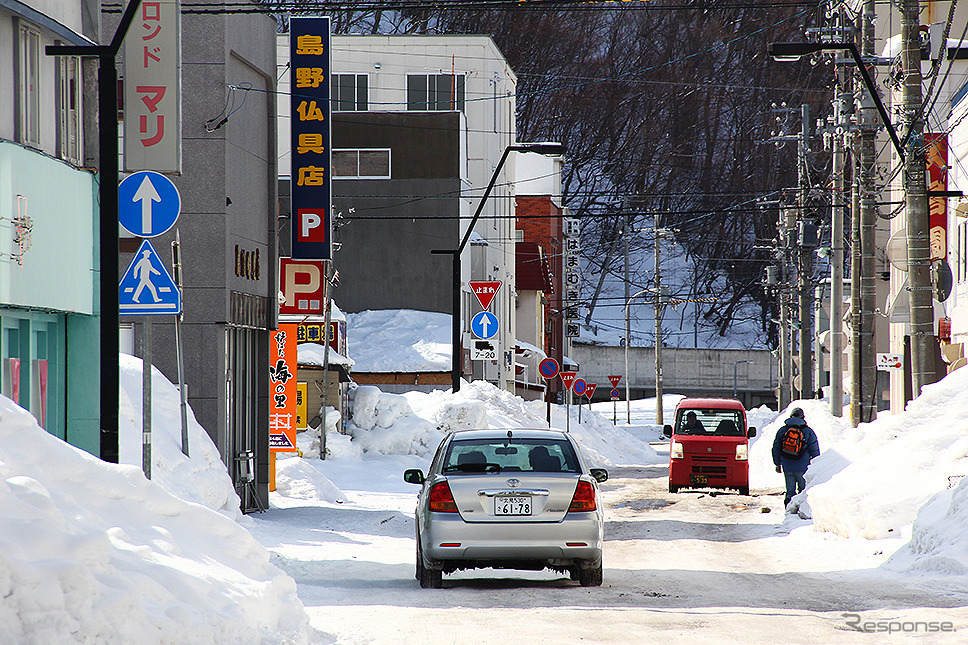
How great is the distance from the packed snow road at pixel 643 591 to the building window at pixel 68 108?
5.46 m

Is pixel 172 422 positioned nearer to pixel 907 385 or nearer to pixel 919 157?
pixel 919 157

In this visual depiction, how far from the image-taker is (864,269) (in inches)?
1132

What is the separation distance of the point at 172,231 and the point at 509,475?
30.7 ft

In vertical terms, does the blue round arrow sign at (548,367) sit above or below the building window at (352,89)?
below

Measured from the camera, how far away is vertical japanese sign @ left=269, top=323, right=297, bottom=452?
74.2ft

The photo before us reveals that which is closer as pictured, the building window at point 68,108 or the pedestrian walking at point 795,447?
the building window at point 68,108

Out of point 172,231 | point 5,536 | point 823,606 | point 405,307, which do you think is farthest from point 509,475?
point 405,307

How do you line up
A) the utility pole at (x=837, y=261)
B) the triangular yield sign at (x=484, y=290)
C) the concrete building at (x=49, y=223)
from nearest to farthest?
the concrete building at (x=49, y=223)
the triangular yield sign at (x=484, y=290)
the utility pole at (x=837, y=261)

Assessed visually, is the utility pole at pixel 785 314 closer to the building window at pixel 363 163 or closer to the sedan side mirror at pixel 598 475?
the building window at pixel 363 163

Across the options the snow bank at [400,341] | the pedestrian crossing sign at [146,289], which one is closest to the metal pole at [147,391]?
the pedestrian crossing sign at [146,289]

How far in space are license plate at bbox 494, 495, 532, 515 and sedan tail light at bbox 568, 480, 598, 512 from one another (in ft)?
1.33

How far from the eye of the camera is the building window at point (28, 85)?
1405cm

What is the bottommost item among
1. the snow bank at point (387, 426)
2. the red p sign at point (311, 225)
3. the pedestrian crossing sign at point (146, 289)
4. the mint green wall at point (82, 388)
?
the snow bank at point (387, 426)

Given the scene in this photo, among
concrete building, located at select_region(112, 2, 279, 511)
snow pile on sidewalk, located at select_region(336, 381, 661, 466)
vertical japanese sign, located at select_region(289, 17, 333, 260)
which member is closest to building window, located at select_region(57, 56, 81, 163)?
concrete building, located at select_region(112, 2, 279, 511)
